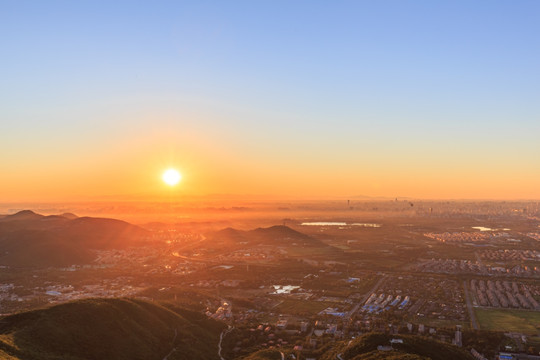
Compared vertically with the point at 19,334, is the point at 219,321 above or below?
below

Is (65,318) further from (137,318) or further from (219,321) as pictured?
(219,321)

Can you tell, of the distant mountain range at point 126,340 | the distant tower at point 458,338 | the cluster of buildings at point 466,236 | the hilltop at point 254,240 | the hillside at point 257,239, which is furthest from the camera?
the cluster of buildings at point 466,236

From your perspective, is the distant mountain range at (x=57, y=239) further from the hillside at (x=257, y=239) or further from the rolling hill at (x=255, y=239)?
the hillside at (x=257, y=239)

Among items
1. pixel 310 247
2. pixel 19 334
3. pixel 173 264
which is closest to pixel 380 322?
pixel 19 334

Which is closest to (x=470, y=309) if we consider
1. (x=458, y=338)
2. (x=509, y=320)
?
(x=509, y=320)

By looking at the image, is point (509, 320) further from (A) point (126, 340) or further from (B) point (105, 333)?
(B) point (105, 333)

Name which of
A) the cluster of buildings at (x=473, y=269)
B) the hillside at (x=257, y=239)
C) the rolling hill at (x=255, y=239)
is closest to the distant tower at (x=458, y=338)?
the cluster of buildings at (x=473, y=269)
